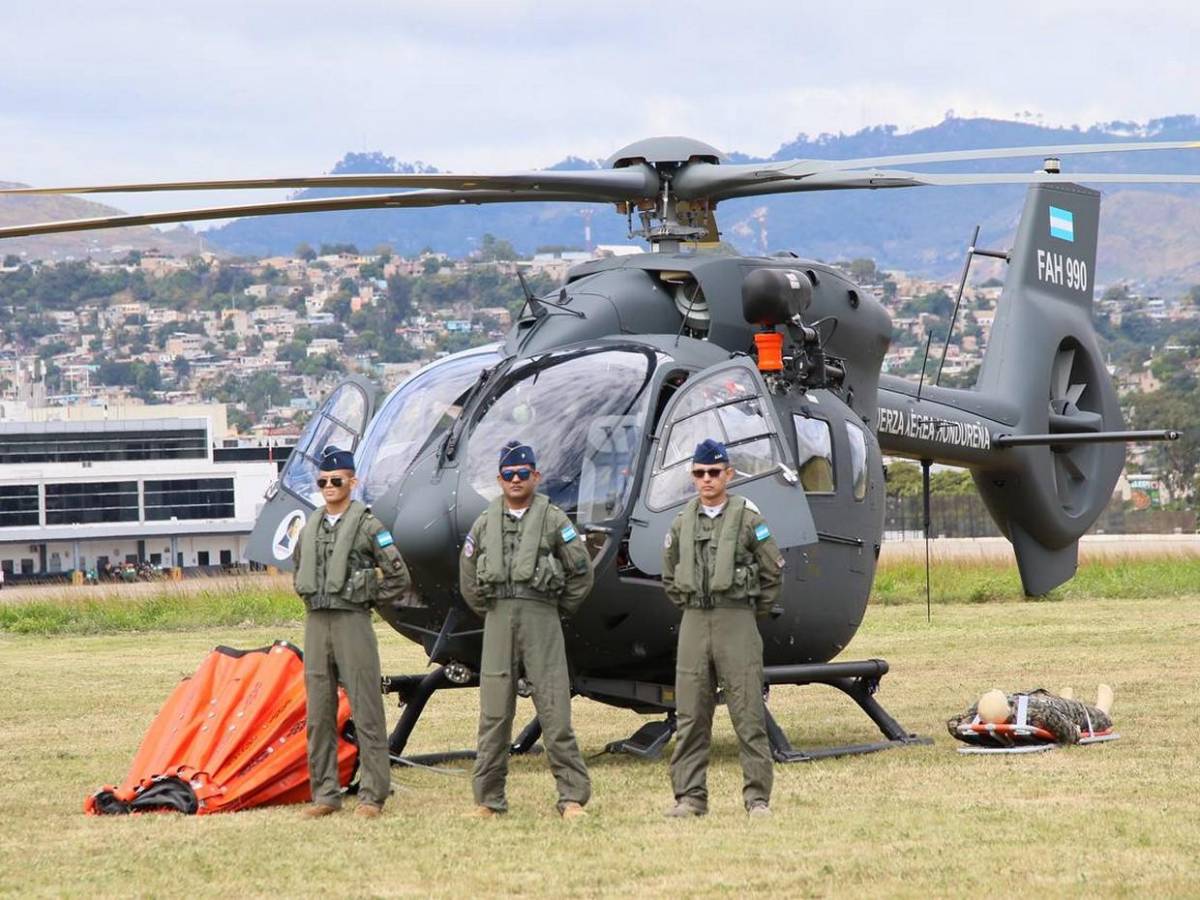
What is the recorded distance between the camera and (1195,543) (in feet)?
164

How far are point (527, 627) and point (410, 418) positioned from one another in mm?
2332

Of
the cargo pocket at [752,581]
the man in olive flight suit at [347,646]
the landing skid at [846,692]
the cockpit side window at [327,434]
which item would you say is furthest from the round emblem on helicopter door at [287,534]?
the cargo pocket at [752,581]

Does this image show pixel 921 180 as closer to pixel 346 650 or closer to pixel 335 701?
pixel 346 650

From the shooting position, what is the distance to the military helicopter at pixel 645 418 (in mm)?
9805

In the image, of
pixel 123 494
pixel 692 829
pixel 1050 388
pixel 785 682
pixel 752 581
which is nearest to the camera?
pixel 692 829

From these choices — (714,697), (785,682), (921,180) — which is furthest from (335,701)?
(921,180)

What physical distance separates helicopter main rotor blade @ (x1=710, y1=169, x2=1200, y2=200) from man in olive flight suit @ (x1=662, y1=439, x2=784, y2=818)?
2.07 m

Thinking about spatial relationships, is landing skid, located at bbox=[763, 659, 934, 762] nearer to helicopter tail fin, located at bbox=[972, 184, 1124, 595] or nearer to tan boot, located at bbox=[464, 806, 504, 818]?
tan boot, located at bbox=[464, 806, 504, 818]

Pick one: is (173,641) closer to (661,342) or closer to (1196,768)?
(661,342)

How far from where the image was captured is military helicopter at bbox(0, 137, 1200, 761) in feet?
32.2

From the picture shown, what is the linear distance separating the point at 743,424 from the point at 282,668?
269 centimetres

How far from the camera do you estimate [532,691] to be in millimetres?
8758

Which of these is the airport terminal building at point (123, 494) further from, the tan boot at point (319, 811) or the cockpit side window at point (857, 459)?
the tan boot at point (319, 811)

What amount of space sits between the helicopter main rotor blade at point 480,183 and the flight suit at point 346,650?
1911 millimetres
